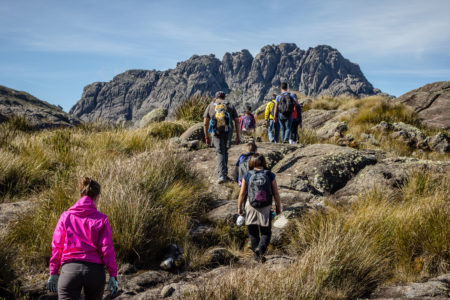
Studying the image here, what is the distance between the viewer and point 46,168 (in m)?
8.02

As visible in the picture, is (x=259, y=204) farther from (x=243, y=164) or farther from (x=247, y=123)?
(x=247, y=123)

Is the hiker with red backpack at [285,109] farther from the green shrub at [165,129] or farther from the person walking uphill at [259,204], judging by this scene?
the person walking uphill at [259,204]

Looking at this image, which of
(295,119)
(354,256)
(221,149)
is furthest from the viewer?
(295,119)

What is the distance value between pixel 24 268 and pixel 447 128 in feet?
59.7

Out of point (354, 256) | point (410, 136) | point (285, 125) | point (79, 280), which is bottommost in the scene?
point (354, 256)

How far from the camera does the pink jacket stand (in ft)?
9.62

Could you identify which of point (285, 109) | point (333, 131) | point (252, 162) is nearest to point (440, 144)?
point (333, 131)

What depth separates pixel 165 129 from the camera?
13688 millimetres

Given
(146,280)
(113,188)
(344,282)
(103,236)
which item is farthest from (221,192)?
(103,236)

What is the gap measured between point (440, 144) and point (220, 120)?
28.8 ft

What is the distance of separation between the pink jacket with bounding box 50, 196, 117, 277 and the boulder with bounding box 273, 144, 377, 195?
16.3 ft

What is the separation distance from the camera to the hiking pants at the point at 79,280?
9.30 ft

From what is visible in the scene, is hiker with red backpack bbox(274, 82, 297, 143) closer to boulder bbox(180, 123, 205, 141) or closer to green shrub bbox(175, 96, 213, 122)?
boulder bbox(180, 123, 205, 141)

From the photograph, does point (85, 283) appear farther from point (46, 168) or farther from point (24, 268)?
point (46, 168)
